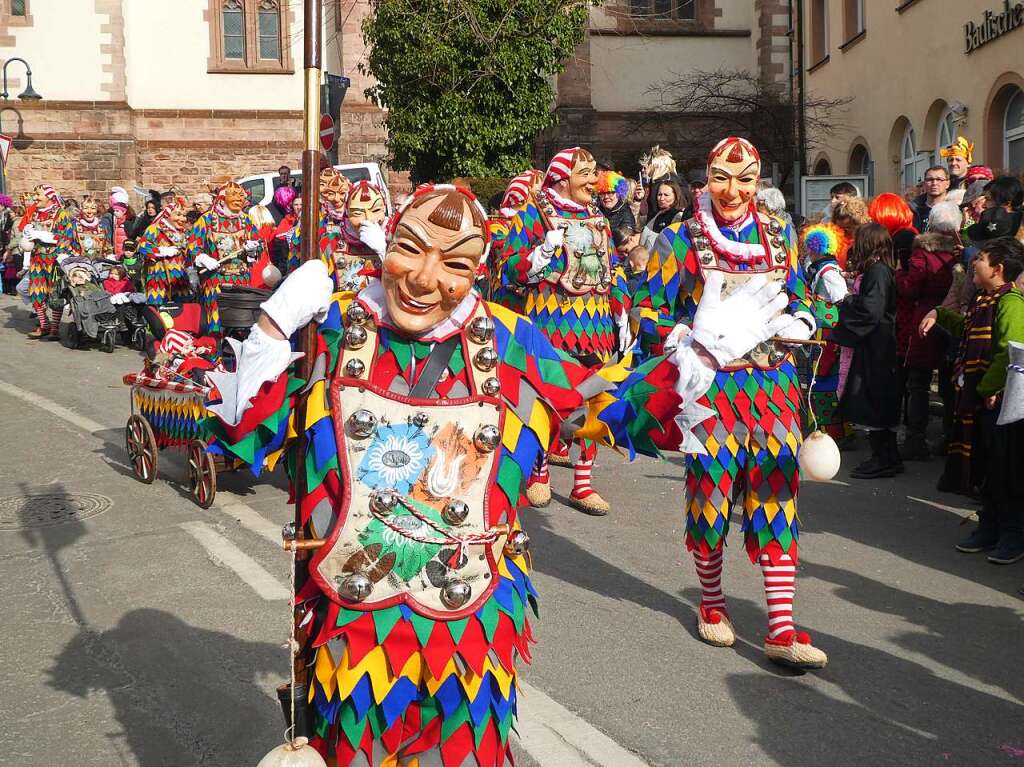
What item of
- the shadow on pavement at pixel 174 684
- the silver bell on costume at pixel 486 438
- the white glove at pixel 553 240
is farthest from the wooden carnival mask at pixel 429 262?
the white glove at pixel 553 240

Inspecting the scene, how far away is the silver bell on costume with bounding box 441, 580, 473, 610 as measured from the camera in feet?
9.20

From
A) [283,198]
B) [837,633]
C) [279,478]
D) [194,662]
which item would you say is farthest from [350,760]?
[283,198]

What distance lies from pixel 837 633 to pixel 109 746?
3195mm

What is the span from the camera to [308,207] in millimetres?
2789

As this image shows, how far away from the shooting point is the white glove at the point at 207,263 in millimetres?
13519

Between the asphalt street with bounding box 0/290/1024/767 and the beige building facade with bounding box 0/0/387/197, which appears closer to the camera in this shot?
the asphalt street with bounding box 0/290/1024/767

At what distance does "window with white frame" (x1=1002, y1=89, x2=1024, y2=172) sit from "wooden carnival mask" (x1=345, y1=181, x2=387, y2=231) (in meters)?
12.7

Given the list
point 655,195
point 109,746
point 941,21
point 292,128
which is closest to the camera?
point 109,746

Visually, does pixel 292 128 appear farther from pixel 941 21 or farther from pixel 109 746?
pixel 109 746

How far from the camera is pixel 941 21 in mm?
19688

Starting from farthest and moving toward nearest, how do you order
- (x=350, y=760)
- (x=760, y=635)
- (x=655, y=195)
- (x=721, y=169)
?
1. (x=655, y=195)
2. (x=760, y=635)
3. (x=721, y=169)
4. (x=350, y=760)

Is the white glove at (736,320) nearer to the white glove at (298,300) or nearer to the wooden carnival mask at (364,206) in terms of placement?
the white glove at (298,300)

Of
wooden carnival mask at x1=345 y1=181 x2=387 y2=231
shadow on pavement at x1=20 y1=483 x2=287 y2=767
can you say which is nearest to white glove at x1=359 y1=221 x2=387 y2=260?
wooden carnival mask at x1=345 y1=181 x2=387 y2=231

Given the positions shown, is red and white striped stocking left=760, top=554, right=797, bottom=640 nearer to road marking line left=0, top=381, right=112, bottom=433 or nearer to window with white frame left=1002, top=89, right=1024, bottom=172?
road marking line left=0, top=381, right=112, bottom=433
